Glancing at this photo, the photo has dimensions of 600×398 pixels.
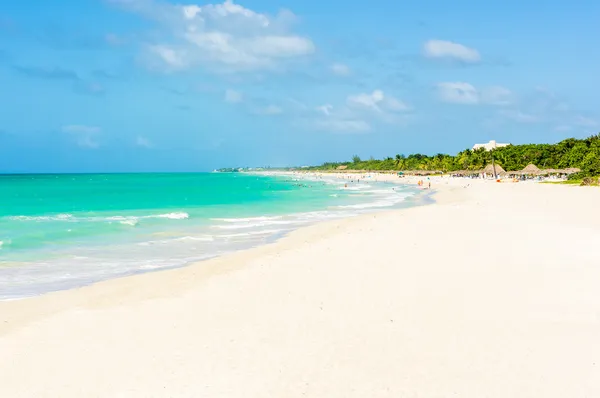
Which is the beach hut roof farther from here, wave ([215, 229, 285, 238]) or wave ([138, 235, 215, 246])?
wave ([138, 235, 215, 246])

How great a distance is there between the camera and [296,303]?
960cm

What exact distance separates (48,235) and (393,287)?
19300 millimetres

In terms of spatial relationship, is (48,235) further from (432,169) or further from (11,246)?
(432,169)

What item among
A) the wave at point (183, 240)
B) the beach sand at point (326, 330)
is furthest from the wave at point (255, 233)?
the beach sand at point (326, 330)

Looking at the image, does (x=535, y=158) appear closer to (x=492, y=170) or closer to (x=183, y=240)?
(x=492, y=170)

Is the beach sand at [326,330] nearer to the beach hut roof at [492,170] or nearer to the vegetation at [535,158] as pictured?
the vegetation at [535,158]

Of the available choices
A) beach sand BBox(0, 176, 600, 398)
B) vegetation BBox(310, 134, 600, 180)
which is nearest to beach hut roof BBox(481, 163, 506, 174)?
vegetation BBox(310, 134, 600, 180)

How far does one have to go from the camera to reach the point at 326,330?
7.92 meters

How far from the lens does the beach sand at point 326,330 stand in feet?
19.9

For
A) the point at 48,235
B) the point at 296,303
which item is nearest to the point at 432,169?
the point at 48,235

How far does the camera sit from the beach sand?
6.08 metres

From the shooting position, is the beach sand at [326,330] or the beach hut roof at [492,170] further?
the beach hut roof at [492,170]

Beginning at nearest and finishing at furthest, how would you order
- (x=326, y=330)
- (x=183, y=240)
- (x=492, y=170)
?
(x=326, y=330)
(x=183, y=240)
(x=492, y=170)

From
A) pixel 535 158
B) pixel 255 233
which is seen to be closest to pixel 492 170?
pixel 535 158
